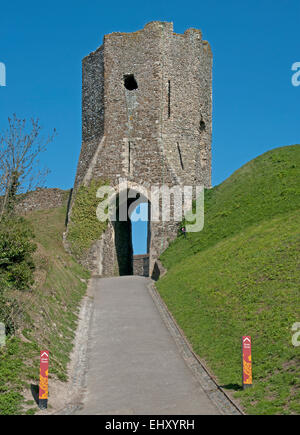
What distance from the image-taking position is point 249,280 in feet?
75.2

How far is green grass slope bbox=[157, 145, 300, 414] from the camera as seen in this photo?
50.0 ft

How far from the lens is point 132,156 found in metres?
38.0

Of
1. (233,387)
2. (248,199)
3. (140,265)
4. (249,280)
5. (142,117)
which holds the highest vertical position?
(142,117)

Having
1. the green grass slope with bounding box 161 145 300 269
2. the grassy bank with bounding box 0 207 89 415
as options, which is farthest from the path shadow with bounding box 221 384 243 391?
the green grass slope with bounding box 161 145 300 269

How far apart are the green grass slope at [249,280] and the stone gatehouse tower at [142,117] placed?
3.87 m

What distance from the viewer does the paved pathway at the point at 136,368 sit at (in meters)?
13.8

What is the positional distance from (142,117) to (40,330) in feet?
72.5

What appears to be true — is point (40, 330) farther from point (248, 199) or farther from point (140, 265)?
point (140, 265)

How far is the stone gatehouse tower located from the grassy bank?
8137mm

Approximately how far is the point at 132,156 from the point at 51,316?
18.9m

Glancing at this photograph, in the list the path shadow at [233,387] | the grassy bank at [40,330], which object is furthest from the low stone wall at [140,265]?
the path shadow at [233,387]

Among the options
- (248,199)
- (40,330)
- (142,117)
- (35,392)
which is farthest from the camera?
(142,117)

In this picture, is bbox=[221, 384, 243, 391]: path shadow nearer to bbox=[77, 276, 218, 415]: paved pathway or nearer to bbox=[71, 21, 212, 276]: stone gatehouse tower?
bbox=[77, 276, 218, 415]: paved pathway

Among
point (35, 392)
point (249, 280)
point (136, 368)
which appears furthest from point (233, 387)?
point (249, 280)
